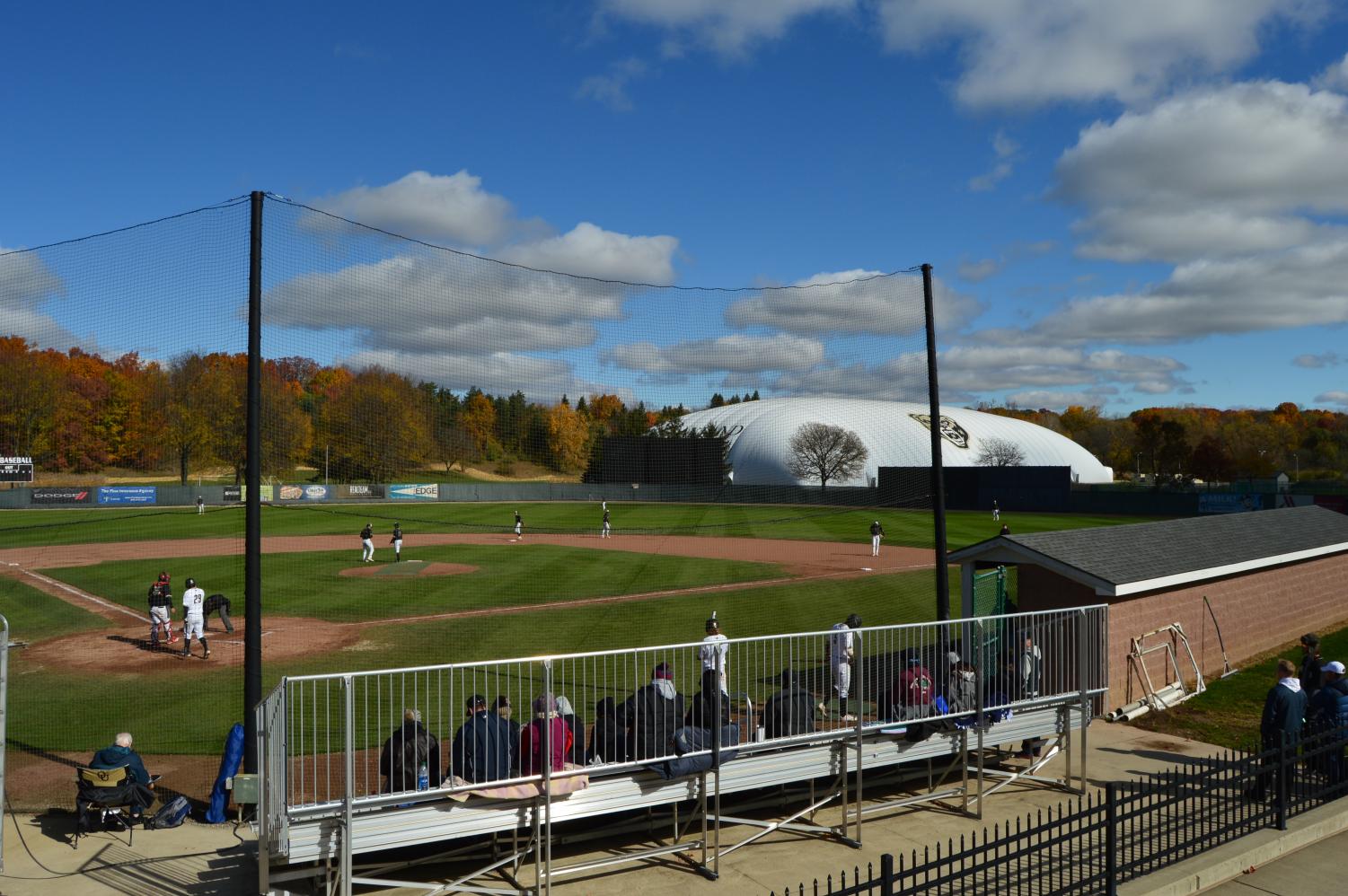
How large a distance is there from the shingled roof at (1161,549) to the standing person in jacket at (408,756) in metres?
9.47

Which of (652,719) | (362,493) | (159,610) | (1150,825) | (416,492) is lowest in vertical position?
(159,610)

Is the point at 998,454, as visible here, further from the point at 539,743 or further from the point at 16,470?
the point at 539,743

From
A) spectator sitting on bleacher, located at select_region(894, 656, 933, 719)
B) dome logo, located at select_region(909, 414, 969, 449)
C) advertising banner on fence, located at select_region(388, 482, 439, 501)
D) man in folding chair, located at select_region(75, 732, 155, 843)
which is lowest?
man in folding chair, located at select_region(75, 732, 155, 843)

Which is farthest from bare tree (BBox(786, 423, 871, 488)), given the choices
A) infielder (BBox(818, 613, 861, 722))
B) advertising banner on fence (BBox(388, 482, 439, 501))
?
infielder (BBox(818, 613, 861, 722))

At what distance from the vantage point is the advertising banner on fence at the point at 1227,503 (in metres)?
54.7

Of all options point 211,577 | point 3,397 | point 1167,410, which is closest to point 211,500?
point 211,577

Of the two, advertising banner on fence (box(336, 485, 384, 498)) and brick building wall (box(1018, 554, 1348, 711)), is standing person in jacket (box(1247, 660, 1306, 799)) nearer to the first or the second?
brick building wall (box(1018, 554, 1348, 711))

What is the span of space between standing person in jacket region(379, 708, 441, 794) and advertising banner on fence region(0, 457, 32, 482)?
36.7 feet

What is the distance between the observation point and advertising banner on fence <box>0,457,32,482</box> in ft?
49.9

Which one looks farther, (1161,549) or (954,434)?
(954,434)

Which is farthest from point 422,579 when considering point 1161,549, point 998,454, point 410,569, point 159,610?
point 998,454

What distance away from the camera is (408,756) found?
8.09 metres

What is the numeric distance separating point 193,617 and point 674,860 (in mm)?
14890

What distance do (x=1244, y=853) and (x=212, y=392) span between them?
14.1 metres
